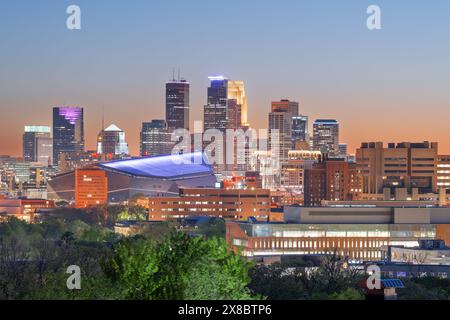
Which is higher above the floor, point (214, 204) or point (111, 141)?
point (111, 141)

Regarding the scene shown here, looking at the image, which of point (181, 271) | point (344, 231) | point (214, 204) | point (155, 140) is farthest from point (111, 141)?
point (181, 271)

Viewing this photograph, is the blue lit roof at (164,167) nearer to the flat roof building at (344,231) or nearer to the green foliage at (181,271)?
the flat roof building at (344,231)

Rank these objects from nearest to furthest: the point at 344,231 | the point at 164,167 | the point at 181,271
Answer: the point at 181,271 → the point at 344,231 → the point at 164,167

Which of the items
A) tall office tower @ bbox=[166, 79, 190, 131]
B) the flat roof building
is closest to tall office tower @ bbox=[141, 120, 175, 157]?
tall office tower @ bbox=[166, 79, 190, 131]

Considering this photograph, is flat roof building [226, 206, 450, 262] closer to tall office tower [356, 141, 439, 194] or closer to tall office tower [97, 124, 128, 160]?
tall office tower [356, 141, 439, 194]

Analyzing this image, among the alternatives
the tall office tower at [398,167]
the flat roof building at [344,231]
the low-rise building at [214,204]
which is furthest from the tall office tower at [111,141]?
the flat roof building at [344,231]

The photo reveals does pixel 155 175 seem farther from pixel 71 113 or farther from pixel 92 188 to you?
pixel 71 113

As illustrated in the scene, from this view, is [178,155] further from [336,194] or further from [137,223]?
[137,223]
